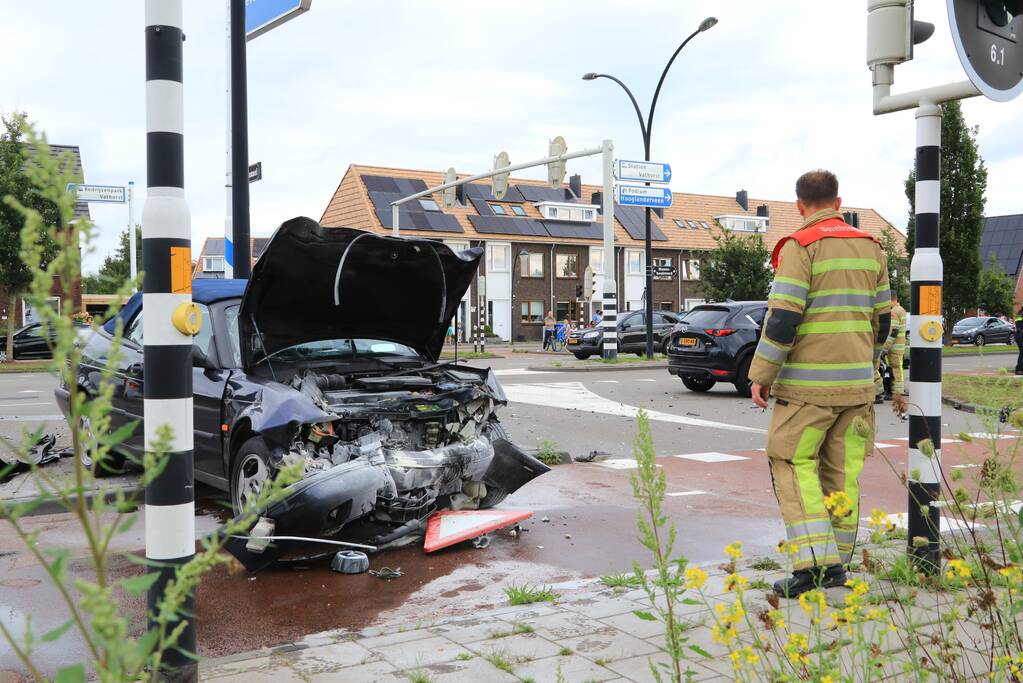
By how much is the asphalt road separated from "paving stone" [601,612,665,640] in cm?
81

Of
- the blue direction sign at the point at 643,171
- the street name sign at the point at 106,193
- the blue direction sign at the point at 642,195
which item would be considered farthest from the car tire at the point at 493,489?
the street name sign at the point at 106,193

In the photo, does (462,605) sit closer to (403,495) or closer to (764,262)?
(403,495)

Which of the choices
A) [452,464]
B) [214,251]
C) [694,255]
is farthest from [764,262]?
[214,251]

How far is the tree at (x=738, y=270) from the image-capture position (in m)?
31.7

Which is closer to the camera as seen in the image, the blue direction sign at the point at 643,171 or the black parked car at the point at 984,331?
the blue direction sign at the point at 643,171

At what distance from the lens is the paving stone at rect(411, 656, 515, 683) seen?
3256 millimetres

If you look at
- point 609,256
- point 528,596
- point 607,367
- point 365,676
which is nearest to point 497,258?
point 609,256

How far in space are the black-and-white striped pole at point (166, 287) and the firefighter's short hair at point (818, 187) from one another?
2987 mm

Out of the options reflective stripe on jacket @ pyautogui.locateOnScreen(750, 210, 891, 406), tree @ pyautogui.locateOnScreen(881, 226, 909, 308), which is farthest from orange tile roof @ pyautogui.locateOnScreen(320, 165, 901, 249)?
reflective stripe on jacket @ pyautogui.locateOnScreen(750, 210, 891, 406)

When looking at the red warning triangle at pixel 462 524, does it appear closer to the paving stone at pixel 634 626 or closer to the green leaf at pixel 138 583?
the paving stone at pixel 634 626

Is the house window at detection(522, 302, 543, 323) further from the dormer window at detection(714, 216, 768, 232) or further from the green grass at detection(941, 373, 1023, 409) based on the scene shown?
the green grass at detection(941, 373, 1023, 409)

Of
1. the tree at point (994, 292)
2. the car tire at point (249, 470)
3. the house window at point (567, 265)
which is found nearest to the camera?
the car tire at point (249, 470)

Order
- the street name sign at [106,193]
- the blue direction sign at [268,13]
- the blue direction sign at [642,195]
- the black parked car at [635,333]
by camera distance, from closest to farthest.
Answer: the blue direction sign at [268,13] < the blue direction sign at [642,195] < the street name sign at [106,193] < the black parked car at [635,333]

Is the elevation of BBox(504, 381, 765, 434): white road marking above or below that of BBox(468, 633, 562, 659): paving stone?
below
